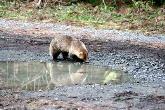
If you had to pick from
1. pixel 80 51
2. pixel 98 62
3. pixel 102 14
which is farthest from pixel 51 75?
pixel 102 14

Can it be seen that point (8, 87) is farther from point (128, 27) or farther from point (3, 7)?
point (3, 7)

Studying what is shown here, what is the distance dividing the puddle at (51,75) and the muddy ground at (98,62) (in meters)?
0.48

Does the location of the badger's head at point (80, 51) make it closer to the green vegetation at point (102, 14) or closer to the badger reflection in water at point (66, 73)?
the badger reflection in water at point (66, 73)

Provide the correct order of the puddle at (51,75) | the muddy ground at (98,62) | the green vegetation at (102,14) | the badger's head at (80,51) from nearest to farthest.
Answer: the muddy ground at (98,62) → the puddle at (51,75) → the badger's head at (80,51) → the green vegetation at (102,14)

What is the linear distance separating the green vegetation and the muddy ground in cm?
167

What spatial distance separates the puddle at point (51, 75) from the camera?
39.6 feet

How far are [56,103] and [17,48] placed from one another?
8719 millimetres

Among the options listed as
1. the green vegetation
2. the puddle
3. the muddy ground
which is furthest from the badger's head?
the green vegetation

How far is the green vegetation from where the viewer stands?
2491 cm

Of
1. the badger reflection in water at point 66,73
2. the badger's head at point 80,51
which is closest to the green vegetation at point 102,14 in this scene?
the badger's head at point 80,51

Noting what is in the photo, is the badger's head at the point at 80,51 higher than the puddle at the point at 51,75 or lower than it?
higher

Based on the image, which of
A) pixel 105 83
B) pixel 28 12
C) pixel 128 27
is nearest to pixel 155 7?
pixel 128 27

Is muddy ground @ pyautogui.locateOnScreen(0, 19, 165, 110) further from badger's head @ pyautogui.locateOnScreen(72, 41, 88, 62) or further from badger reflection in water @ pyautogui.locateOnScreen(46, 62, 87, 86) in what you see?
badger reflection in water @ pyautogui.locateOnScreen(46, 62, 87, 86)

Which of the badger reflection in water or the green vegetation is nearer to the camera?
the badger reflection in water
